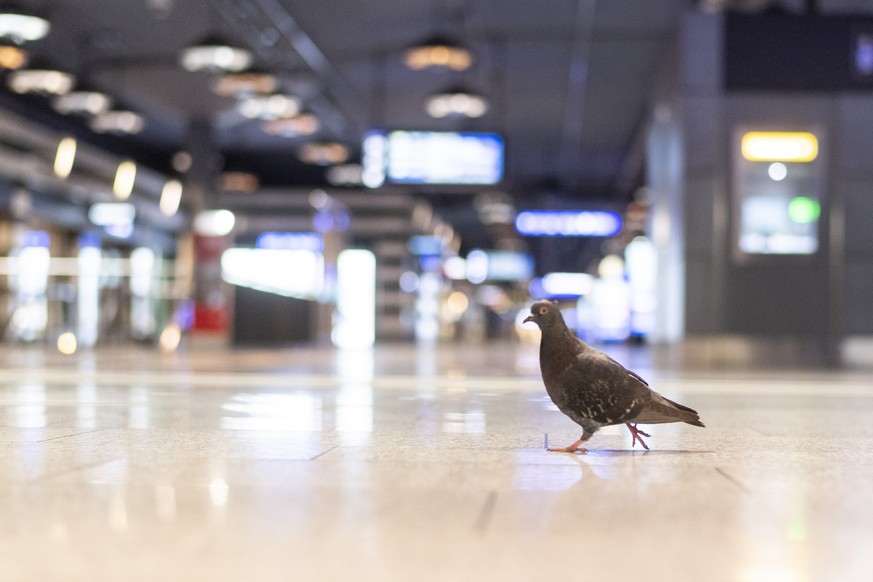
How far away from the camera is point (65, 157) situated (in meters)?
23.1

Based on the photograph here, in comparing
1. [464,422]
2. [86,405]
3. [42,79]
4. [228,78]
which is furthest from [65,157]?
[464,422]

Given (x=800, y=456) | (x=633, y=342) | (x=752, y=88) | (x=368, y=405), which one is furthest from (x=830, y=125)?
(x=633, y=342)

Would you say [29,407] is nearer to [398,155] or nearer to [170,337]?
[398,155]

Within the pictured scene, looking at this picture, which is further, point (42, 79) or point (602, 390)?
point (42, 79)

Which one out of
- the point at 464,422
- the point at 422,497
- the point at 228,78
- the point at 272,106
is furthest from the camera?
the point at 272,106

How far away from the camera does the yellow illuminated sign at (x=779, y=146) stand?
13.1 metres

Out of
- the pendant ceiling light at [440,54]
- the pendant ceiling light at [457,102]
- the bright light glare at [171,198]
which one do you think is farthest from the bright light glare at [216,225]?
the pendant ceiling light at [440,54]

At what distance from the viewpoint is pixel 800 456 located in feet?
12.4

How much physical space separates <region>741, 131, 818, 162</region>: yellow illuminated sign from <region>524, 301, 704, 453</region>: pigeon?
33.1ft

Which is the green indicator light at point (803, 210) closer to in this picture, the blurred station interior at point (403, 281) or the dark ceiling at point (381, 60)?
the blurred station interior at point (403, 281)

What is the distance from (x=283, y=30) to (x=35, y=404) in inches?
532

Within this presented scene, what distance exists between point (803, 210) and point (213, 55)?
317 inches

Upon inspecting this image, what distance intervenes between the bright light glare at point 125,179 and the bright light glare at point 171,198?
3.87 feet

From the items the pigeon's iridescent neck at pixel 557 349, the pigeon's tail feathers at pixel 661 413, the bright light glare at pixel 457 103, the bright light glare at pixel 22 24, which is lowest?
the pigeon's tail feathers at pixel 661 413
